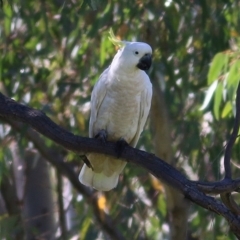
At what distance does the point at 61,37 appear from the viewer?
13.2 feet

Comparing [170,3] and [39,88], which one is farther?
[39,88]

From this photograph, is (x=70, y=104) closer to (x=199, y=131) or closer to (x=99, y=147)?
(x=199, y=131)

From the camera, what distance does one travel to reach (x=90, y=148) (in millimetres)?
2350

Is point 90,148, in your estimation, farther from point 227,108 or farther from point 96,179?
point 227,108

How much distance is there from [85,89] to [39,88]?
253mm

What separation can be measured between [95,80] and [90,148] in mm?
1405

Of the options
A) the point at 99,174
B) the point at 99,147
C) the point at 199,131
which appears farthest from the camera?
the point at 199,131

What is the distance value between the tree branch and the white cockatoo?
466mm

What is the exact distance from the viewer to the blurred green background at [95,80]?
3.61 m

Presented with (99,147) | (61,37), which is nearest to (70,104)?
(61,37)

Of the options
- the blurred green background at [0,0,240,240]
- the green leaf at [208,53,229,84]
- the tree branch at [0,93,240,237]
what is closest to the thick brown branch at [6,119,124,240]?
the blurred green background at [0,0,240,240]

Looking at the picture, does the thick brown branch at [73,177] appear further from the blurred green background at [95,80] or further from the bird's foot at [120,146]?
the bird's foot at [120,146]

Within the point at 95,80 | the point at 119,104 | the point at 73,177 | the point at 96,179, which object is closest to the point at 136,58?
the point at 119,104

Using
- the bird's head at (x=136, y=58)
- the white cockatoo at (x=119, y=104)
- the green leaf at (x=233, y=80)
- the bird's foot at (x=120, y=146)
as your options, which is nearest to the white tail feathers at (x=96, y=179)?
the white cockatoo at (x=119, y=104)
